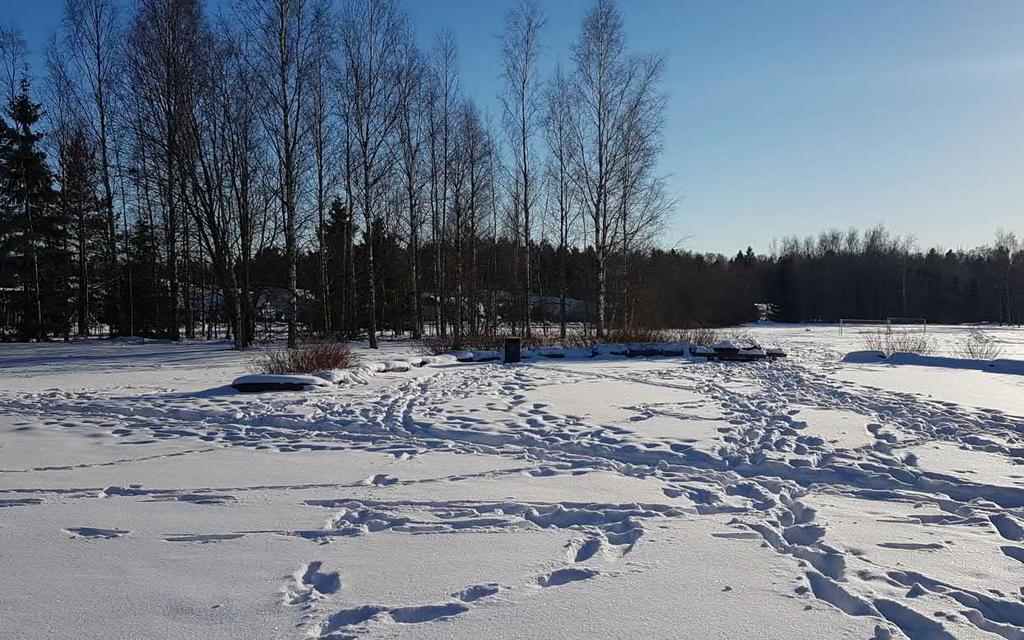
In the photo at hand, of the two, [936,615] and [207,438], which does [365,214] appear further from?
[936,615]

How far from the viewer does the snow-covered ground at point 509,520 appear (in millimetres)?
2621

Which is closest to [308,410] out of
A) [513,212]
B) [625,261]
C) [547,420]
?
[547,420]

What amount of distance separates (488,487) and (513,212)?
23836 mm

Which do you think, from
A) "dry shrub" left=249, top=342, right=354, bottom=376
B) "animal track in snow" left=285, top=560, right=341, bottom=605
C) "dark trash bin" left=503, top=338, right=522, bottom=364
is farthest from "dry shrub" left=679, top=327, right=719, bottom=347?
"animal track in snow" left=285, top=560, right=341, bottom=605

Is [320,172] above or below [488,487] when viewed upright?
above

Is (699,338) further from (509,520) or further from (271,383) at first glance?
(509,520)

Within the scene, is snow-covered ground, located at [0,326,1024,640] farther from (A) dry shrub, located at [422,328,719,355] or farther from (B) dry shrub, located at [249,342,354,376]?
(A) dry shrub, located at [422,328,719,355]

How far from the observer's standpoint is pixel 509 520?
12.8ft

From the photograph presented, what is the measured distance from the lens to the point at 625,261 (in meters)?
23.9

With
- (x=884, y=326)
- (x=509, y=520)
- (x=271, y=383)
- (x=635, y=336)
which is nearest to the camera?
(x=509, y=520)

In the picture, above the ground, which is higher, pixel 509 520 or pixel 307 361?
pixel 307 361

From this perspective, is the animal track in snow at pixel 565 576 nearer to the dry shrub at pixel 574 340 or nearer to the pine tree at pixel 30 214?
the dry shrub at pixel 574 340

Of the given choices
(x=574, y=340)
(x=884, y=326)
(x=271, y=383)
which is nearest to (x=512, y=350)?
(x=574, y=340)

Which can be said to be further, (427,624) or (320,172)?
(320,172)
